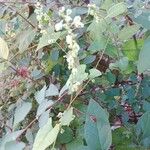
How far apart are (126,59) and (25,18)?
1.01ft

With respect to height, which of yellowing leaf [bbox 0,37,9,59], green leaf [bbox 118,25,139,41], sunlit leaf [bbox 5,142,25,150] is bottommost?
sunlit leaf [bbox 5,142,25,150]

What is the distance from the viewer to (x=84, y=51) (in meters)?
0.93

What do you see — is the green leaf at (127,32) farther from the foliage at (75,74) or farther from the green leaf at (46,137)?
the green leaf at (46,137)

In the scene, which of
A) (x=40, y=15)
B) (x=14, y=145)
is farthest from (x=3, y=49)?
(x=14, y=145)

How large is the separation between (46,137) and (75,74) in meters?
0.11

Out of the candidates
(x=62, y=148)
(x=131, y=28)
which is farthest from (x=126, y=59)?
(x=62, y=148)

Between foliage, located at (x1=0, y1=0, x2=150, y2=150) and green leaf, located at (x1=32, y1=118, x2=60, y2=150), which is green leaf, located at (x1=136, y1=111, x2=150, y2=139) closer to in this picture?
foliage, located at (x1=0, y1=0, x2=150, y2=150)

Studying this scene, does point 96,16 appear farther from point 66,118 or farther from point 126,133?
point 126,133

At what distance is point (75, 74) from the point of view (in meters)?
0.66

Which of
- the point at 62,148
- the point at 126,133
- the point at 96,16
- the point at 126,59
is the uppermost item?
the point at 96,16

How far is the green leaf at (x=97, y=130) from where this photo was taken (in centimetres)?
61

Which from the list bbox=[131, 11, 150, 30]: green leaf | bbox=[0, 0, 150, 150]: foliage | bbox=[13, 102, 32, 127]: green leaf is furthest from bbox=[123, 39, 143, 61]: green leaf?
bbox=[13, 102, 32, 127]: green leaf

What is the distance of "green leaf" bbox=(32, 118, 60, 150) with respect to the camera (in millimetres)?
616

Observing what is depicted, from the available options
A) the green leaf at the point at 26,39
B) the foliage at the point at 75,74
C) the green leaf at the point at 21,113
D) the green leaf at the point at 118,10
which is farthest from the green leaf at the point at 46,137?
the green leaf at the point at 26,39
